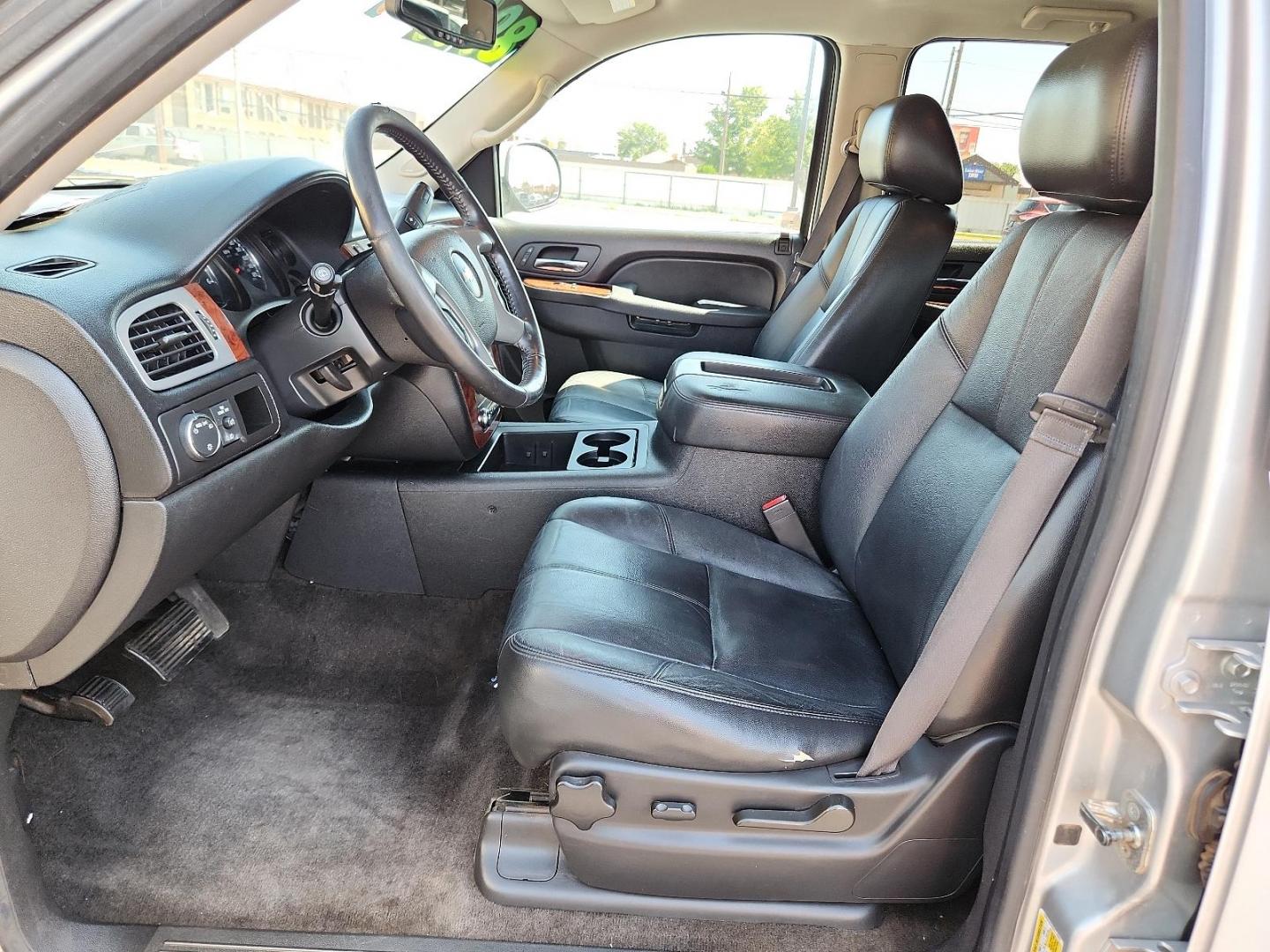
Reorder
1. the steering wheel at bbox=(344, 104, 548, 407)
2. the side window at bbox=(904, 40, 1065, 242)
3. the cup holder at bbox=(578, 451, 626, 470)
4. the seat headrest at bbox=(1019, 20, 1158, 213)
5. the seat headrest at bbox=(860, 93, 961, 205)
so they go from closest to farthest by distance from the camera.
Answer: the seat headrest at bbox=(1019, 20, 1158, 213)
the steering wheel at bbox=(344, 104, 548, 407)
the cup holder at bbox=(578, 451, 626, 470)
the seat headrest at bbox=(860, 93, 961, 205)
the side window at bbox=(904, 40, 1065, 242)

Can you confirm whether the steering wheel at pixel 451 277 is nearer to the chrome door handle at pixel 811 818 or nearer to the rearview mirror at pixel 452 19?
the rearview mirror at pixel 452 19

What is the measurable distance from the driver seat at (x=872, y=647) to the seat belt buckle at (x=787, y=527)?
372 mm

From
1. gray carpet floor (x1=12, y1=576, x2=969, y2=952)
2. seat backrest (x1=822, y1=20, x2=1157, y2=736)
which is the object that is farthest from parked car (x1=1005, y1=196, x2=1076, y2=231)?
gray carpet floor (x1=12, y1=576, x2=969, y2=952)

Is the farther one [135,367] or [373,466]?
[373,466]

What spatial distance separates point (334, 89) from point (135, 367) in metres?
1.63

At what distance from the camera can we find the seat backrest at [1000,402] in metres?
1.04

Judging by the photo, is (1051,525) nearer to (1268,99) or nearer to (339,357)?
(1268,99)

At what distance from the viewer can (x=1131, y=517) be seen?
31.8 inches

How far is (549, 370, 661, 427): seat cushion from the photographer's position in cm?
235

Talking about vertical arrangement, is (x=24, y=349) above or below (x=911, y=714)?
above

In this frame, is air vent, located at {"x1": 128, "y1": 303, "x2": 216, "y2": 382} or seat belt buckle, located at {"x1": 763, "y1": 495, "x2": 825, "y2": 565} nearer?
air vent, located at {"x1": 128, "y1": 303, "x2": 216, "y2": 382}

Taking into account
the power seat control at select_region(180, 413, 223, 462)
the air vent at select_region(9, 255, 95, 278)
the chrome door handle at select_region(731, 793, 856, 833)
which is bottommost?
the chrome door handle at select_region(731, 793, 856, 833)

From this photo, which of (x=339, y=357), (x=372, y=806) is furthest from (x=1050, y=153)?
(x=372, y=806)

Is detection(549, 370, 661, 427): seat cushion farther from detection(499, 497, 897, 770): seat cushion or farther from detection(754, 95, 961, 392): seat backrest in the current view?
detection(499, 497, 897, 770): seat cushion
